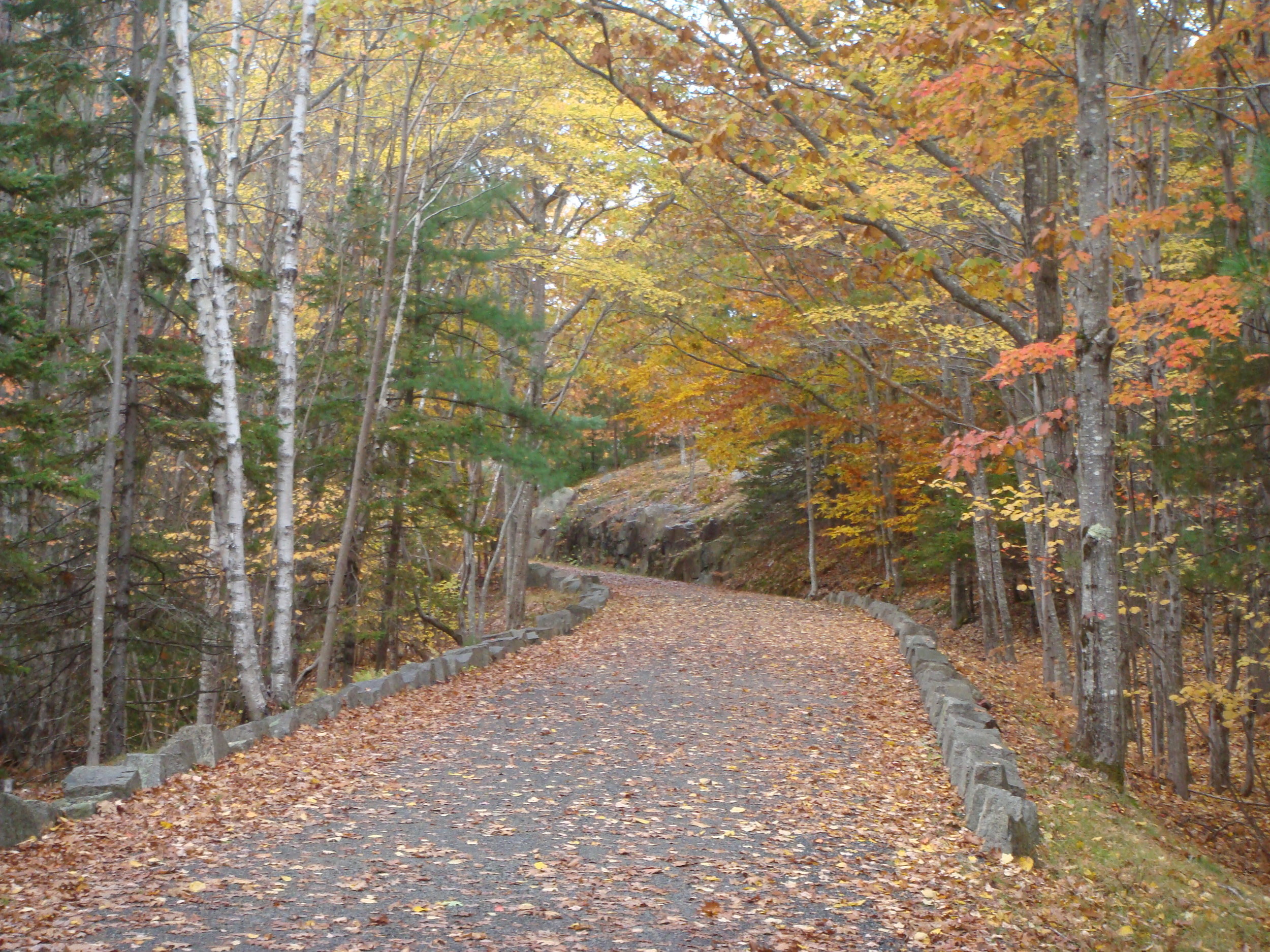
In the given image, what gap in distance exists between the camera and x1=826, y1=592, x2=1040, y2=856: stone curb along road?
5.73 meters

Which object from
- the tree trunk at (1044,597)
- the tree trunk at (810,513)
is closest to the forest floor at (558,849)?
the tree trunk at (1044,597)

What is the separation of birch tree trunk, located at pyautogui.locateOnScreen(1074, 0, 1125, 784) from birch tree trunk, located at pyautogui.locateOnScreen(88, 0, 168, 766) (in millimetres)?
8274

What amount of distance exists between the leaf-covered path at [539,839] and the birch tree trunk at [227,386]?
1346 mm

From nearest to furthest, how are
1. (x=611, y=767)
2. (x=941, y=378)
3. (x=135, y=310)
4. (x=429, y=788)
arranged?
(x=429, y=788), (x=611, y=767), (x=135, y=310), (x=941, y=378)

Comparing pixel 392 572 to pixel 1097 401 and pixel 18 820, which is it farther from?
pixel 1097 401

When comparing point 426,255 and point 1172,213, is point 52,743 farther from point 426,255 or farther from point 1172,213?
point 1172,213

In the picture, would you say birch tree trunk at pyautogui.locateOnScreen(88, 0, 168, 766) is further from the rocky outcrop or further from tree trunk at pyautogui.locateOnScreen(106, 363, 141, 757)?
the rocky outcrop

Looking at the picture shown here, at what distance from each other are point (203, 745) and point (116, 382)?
3.94m

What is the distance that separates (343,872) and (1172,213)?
24.6ft

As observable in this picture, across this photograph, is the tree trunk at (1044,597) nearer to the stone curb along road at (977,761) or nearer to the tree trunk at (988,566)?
the tree trunk at (988,566)

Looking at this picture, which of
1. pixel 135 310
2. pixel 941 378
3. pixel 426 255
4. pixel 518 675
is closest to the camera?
pixel 135 310

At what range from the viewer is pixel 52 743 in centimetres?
1168

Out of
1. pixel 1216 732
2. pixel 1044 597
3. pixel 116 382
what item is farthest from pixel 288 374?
pixel 1216 732

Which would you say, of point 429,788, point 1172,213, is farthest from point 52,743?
point 1172,213
